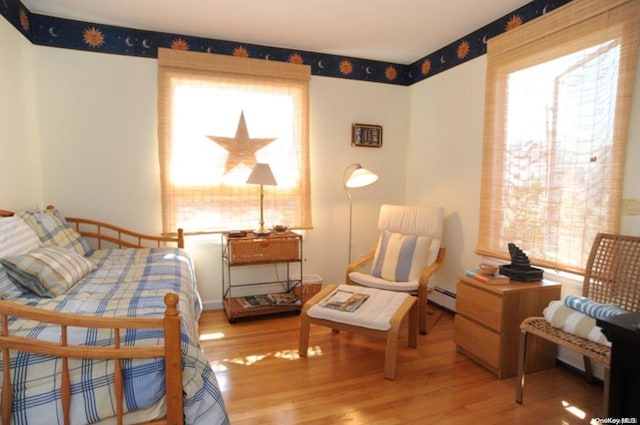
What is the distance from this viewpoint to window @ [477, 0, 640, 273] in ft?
6.68

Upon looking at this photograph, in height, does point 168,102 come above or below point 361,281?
above

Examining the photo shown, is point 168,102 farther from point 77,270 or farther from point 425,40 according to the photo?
point 425,40

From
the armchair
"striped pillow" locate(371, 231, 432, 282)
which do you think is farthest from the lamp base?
"striped pillow" locate(371, 231, 432, 282)

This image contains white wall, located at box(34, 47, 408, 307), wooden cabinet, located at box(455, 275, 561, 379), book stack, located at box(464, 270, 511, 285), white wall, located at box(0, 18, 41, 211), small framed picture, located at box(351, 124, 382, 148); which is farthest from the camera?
small framed picture, located at box(351, 124, 382, 148)

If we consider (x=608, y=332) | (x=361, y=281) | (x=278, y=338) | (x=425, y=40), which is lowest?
(x=278, y=338)

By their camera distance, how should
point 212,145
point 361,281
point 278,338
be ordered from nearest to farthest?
point 278,338
point 361,281
point 212,145

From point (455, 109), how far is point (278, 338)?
8.47ft

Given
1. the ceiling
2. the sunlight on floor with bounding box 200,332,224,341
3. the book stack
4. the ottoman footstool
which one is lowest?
the sunlight on floor with bounding box 200,332,224,341

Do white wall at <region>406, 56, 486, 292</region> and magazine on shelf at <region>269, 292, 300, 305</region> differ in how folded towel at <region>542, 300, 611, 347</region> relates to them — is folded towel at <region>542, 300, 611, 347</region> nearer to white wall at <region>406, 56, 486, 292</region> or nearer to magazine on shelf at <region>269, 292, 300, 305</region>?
white wall at <region>406, 56, 486, 292</region>

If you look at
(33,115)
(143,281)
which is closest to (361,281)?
(143,281)

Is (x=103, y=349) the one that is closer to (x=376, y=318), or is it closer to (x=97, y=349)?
(x=97, y=349)

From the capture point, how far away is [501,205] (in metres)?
2.81

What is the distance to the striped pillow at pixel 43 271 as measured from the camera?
167 cm

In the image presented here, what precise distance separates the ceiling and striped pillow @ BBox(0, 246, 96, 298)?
1.91m
